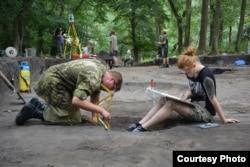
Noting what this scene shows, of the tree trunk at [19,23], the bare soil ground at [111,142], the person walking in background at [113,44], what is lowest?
the bare soil ground at [111,142]

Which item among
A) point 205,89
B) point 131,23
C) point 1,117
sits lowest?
point 1,117

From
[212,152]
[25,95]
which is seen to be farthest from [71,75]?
[25,95]

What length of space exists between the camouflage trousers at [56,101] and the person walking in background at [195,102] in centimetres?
86

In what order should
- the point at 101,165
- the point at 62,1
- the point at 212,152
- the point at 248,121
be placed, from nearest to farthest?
the point at 101,165 < the point at 212,152 < the point at 248,121 < the point at 62,1

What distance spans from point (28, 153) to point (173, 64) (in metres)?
16.1

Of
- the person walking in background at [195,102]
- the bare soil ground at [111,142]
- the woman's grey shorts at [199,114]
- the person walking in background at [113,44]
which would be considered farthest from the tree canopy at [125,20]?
the woman's grey shorts at [199,114]

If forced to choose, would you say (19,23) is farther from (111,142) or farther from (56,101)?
(111,142)

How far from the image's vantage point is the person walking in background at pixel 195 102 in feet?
16.8

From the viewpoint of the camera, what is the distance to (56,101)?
17.9ft

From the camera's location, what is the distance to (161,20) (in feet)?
97.0

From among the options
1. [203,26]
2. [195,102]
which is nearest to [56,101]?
[195,102]

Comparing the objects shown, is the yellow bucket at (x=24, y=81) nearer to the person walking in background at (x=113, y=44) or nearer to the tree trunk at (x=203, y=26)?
the person walking in background at (x=113, y=44)

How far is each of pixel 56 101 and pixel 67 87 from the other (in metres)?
0.28

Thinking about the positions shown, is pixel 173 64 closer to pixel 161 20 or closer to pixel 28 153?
pixel 161 20
